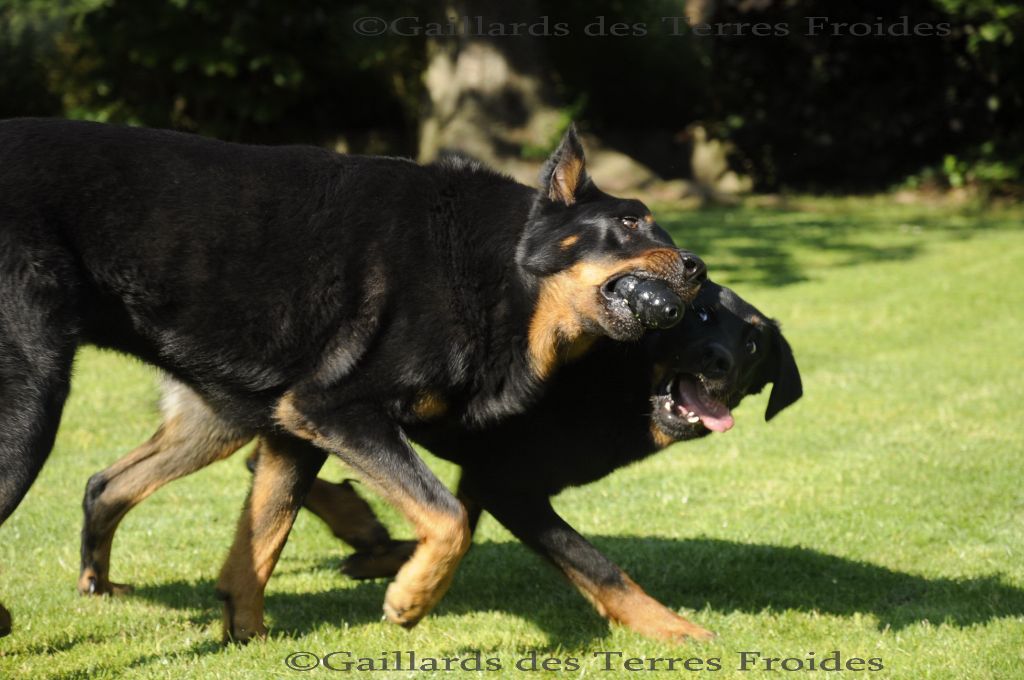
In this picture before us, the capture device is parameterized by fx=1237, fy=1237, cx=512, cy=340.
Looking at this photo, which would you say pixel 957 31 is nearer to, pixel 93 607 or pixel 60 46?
pixel 60 46

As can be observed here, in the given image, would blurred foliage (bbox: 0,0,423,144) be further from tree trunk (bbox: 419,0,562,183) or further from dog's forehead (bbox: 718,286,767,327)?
dog's forehead (bbox: 718,286,767,327)

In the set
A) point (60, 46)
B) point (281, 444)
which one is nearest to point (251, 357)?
point (281, 444)

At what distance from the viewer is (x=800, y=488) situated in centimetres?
698

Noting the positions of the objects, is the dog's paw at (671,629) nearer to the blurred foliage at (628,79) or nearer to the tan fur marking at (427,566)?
the tan fur marking at (427,566)

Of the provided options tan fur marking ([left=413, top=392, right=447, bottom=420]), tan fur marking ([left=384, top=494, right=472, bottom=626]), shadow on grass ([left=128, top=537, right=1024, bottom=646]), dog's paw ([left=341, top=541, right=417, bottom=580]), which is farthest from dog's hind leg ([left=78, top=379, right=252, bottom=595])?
tan fur marking ([left=384, top=494, right=472, bottom=626])

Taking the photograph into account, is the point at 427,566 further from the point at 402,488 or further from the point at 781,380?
the point at 781,380

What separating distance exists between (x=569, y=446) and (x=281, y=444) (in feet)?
3.78

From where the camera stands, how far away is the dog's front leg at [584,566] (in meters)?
4.83

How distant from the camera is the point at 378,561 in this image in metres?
5.35

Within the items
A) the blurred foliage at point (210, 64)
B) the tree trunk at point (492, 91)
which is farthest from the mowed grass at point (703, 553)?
the blurred foliage at point (210, 64)

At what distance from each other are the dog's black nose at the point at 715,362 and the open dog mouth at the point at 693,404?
Answer: 0.22 ft

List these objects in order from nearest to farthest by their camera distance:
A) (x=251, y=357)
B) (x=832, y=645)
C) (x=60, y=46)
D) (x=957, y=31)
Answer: (x=251, y=357) → (x=832, y=645) → (x=957, y=31) → (x=60, y=46)

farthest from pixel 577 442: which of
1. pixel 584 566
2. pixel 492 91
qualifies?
pixel 492 91

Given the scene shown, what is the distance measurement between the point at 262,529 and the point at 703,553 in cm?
220
